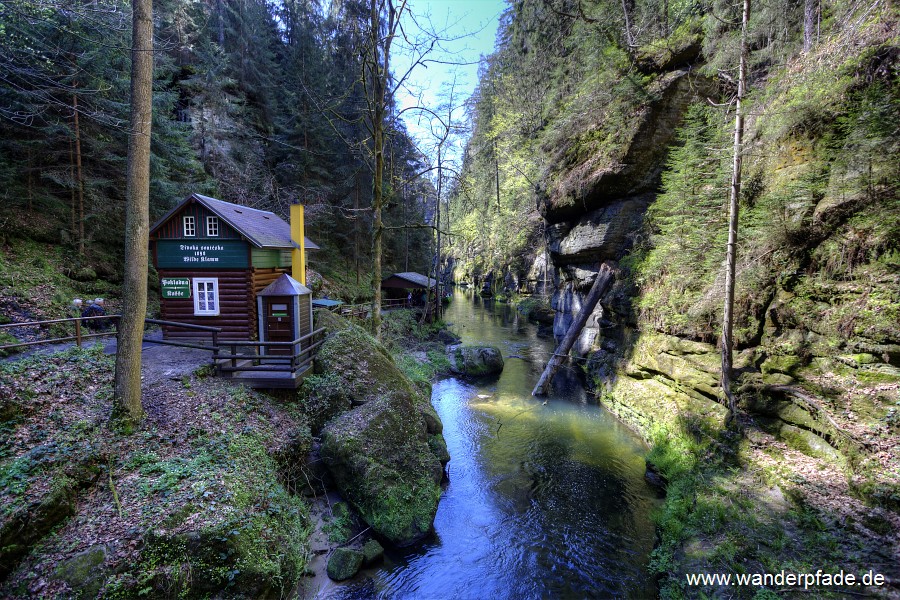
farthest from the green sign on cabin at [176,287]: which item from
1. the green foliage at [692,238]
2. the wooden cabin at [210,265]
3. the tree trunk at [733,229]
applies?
the green foliage at [692,238]

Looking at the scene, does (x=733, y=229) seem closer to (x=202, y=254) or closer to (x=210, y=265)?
(x=210, y=265)

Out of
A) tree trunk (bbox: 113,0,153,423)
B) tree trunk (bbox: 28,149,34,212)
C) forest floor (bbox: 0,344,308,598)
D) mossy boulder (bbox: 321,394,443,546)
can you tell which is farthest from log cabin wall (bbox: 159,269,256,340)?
tree trunk (bbox: 28,149,34,212)

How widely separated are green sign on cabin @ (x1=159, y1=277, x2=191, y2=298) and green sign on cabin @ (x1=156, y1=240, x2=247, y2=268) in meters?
0.42

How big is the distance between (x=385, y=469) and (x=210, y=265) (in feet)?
29.1

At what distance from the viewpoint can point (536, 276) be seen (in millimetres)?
36188

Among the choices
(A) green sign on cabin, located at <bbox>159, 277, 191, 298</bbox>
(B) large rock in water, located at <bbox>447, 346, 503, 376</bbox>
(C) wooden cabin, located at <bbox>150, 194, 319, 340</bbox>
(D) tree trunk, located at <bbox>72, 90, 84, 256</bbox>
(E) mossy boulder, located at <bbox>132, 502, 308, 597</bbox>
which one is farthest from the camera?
(B) large rock in water, located at <bbox>447, 346, 503, 376</bbox>

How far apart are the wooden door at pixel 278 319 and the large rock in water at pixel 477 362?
943cm

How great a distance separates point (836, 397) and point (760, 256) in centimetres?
372

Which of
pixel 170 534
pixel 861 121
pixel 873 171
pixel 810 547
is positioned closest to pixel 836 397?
pixel 810 547

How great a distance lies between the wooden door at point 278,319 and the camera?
34.8 ft

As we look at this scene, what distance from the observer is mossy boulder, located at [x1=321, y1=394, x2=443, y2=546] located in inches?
279

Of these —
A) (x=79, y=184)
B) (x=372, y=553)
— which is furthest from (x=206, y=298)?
(x=372, y=553)

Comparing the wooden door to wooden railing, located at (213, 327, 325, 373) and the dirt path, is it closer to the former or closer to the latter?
wooden railing, located at (213, 327, 325, 373)

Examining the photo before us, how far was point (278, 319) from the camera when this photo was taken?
10.7 m
